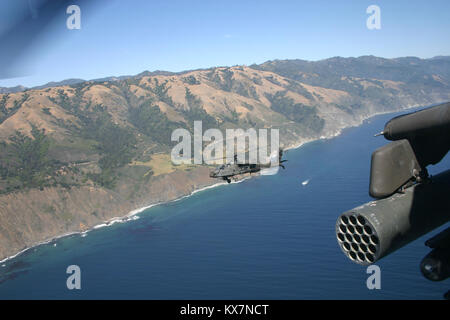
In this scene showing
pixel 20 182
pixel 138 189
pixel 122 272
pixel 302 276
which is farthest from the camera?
pixel 138 189

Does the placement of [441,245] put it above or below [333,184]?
above

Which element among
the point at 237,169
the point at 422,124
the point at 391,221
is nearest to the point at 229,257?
the point at 237,169

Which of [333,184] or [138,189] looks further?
[138,189]

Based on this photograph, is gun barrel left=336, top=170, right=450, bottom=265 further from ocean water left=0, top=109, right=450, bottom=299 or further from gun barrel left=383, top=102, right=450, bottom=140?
ocean water left=0, top=109, right=450, bottom=299

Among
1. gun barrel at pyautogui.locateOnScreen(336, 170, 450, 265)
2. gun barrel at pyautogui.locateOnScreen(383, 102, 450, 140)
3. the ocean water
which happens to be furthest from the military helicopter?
the ocean water

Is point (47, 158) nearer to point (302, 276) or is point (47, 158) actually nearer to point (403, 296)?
point (302, 276)

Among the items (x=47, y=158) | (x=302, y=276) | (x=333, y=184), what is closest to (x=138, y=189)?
(x=47, y=158)

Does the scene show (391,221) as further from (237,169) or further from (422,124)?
(237,169)
